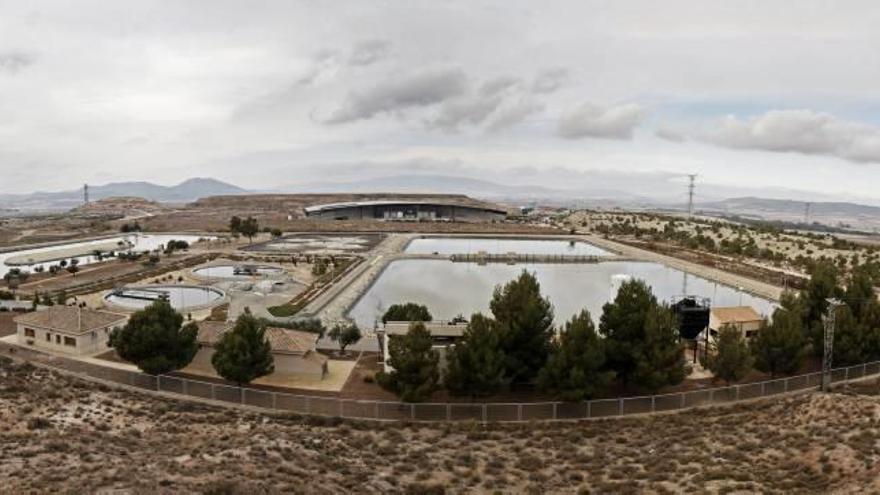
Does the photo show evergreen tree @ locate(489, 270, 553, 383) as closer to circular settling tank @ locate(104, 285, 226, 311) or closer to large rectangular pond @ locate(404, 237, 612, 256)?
circular settling tank @ locate(104, 285, 226, 311)

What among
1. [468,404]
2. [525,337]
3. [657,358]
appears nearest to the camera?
[468,404]

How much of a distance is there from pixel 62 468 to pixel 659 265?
209 feet

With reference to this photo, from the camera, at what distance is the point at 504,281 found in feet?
190

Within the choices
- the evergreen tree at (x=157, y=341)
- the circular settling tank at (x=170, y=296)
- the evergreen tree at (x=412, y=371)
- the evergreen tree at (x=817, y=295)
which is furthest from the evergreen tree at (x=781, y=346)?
the circular settling tank at (x=170, y=296)

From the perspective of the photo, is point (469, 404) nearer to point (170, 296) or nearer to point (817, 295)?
point (817, 295)

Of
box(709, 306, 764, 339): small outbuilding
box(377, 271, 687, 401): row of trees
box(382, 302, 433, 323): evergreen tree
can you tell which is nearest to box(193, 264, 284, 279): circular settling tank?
box(382, 302, 433, 323): evergreen tree

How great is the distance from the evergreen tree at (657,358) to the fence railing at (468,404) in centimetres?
66

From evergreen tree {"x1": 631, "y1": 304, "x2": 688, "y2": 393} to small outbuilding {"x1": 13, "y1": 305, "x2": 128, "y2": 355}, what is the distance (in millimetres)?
25303

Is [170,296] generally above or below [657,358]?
below

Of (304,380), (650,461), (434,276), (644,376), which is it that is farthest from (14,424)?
(434,276)

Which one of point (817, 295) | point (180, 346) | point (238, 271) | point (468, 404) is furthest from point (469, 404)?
point (238, 271)

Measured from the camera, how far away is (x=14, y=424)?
67.7ft

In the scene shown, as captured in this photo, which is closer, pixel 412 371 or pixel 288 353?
pixel 412 371

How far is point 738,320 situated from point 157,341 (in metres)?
27.9
